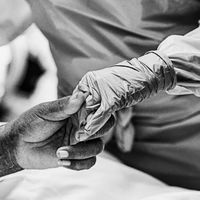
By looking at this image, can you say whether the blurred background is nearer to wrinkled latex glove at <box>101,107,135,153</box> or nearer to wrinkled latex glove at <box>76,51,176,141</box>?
wrinkled latex glove at <box>101,107,135,153</box>

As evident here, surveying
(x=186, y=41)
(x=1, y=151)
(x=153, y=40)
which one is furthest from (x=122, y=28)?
(x=1, y=151)

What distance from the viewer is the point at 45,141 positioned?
106 centimetres

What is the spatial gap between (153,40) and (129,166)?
34 centimetres

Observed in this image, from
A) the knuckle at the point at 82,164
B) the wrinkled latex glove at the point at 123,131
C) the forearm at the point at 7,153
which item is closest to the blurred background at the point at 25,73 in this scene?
the wrinkled latex glove at the point at 123,131

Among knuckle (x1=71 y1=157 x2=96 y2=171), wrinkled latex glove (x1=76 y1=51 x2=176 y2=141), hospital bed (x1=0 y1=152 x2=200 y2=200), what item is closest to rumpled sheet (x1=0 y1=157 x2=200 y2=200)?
hospital bed (x1=0 y1=152 x2=200 y2=200)

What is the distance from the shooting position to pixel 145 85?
36.8 inches

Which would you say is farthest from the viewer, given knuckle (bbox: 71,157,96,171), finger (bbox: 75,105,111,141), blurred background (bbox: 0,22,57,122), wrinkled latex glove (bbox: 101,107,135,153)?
blurred background (bbox: 0,22,57,122)

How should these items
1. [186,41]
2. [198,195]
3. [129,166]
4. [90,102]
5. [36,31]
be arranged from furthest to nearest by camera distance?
[36,31]
[129,166]
[198,195]
[186,41]
[90,102]

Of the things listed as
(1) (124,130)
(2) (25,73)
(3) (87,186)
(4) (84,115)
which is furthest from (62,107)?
(2) (25,73)

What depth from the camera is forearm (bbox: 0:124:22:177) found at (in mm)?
1088

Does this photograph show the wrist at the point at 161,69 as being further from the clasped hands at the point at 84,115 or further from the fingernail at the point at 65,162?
the fingernail at the point at 65,162

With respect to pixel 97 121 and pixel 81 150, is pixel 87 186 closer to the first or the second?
pixel 81 150

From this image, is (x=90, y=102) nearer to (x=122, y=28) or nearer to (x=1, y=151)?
(x=1, y=151)

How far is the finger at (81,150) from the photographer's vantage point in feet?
3.21
